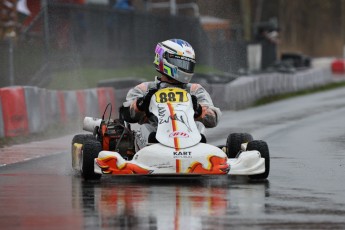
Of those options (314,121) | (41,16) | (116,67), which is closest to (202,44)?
(116,67)

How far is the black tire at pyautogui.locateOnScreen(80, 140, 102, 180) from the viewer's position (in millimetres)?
11789

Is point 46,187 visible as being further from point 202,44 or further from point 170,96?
point 202,44

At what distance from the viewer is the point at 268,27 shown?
4912 centimetres

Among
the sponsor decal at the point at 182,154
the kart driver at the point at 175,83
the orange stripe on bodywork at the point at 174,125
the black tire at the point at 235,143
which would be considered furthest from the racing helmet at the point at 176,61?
the sponsor decal at the point at 182,154

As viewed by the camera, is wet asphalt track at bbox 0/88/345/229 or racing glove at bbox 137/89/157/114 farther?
racing glove at bbox 137/89/157/114

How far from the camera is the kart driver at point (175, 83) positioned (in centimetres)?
1249

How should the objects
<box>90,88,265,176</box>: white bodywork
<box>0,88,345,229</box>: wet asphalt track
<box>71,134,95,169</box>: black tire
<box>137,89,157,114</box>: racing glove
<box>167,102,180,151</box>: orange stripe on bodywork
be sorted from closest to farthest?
1. <box>0,88,345,229</box>: wet asphalt track
2. <box>90,88,265,176</box>: white bodywork
3. <box>167,102,180,151</box>: orange stripe on bodywork
4. <box>137,89,157,114</box>: racing glove
5. <box>71,134,95,169</box>: black tire

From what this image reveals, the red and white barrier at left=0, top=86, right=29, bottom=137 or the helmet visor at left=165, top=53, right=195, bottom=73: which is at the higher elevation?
the helmet visor at left=165, top=53, right=195, bottom=73

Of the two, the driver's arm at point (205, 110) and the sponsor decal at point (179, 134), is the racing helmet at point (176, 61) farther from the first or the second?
the sponsor decal at point (179, 134)

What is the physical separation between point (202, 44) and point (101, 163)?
2414 centimetres

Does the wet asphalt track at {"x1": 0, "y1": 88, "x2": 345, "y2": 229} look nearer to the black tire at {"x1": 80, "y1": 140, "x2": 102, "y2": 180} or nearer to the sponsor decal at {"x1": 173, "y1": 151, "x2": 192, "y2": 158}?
the black tire at {"x1": 80, "y1": 140, "x2": 102, "y2": 180}

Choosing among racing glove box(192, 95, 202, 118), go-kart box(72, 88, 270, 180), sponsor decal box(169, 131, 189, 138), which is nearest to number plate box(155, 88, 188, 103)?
go-kart box(72, 88, 270, 180)

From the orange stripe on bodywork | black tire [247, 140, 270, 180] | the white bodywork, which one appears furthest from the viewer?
black tire [247, 140, 270, 180]

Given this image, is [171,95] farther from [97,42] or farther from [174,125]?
[97,42]
